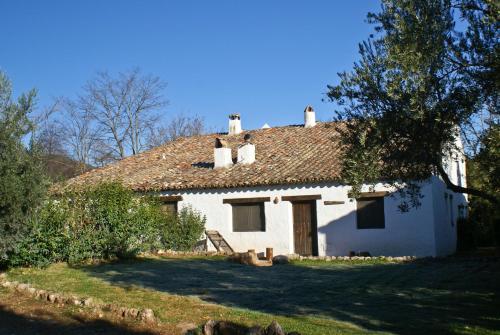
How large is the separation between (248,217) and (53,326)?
12771 millimetres

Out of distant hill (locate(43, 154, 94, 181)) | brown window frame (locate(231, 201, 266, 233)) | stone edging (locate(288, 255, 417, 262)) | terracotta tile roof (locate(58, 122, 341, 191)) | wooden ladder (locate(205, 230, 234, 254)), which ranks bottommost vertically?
stone edging (locate(288, 255, 417, 262))

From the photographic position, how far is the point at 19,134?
1096cm

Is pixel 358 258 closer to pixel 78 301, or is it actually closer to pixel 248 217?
pixel 248 217

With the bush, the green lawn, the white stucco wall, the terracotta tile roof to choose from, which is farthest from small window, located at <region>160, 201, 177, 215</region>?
the green lawn

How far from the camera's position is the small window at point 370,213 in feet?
60.2

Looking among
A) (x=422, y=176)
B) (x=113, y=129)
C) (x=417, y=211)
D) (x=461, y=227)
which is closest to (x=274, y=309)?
(x=422, y=176)

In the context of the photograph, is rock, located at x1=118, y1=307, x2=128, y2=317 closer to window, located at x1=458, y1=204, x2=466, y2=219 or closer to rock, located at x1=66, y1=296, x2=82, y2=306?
rock, located at x1=66, y1=296, x2=82, y2=306

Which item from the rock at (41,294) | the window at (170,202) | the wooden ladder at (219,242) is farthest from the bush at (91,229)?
the window at (170,202)

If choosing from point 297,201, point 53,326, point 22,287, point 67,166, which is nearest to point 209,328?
point 53,326

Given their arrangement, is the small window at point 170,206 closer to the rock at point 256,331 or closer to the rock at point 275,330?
the rock at point 256,331

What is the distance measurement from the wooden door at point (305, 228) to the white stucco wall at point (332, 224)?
19 centimetres

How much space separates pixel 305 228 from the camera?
1983 centimetres

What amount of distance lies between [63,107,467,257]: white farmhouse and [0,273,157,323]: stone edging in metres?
7.45

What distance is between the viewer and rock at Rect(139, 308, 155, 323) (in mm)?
8219
